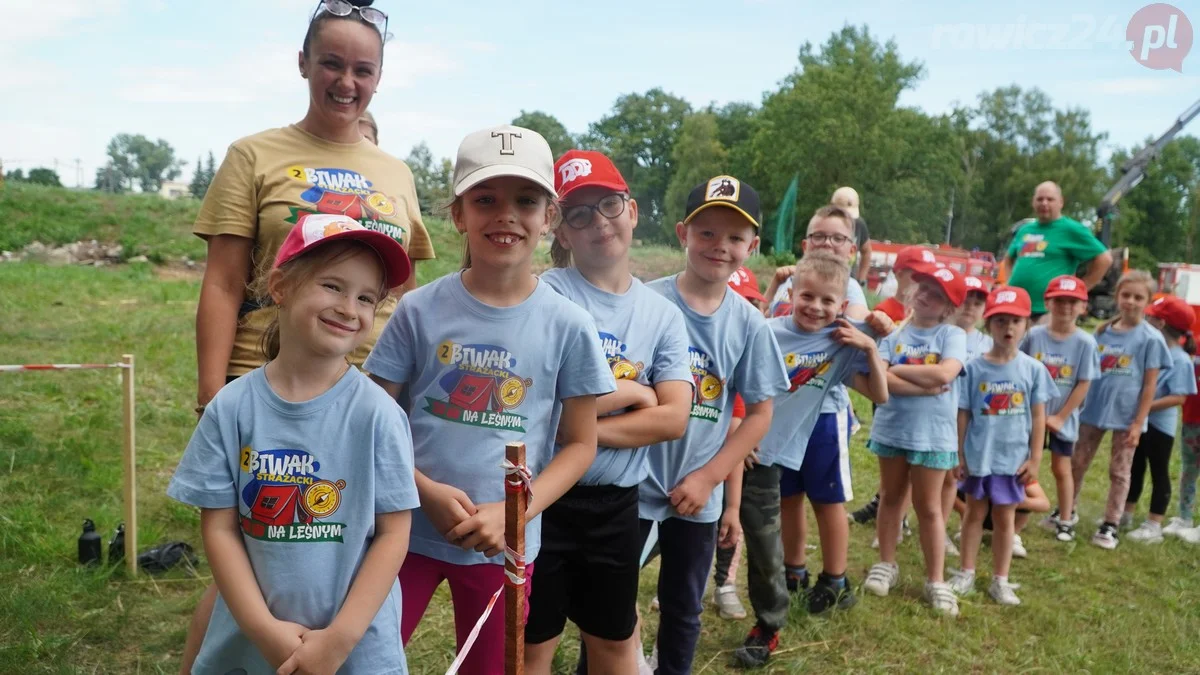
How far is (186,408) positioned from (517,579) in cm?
647

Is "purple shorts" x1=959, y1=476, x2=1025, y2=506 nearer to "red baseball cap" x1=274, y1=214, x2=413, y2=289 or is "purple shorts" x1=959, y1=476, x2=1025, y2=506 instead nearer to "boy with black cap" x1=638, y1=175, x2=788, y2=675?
"boy with black cap" x1=638, y1=175, x2=788, y2=675

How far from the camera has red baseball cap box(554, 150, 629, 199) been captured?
8.21 ft

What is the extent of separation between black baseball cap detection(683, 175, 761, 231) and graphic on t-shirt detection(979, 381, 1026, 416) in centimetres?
244

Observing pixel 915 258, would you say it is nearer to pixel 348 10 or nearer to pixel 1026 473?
pixel 1026 473

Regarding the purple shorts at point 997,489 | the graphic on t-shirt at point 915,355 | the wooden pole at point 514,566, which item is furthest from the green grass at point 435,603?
the wooden pole at point 514,566

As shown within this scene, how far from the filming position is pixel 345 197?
2393mm

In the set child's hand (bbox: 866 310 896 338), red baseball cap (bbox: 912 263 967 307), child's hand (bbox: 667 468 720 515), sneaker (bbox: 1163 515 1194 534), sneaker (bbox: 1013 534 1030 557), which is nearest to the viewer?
child's hand (bbox: 667 468 720 515)

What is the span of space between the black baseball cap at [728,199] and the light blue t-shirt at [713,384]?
0.31m

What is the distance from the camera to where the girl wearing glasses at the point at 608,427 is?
237cm

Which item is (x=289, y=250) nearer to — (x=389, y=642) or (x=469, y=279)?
(x=469, y=279)

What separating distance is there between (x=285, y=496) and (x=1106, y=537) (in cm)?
586

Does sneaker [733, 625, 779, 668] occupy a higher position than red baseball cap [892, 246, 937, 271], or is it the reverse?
red baseball cap [892, 246, 937, 271]

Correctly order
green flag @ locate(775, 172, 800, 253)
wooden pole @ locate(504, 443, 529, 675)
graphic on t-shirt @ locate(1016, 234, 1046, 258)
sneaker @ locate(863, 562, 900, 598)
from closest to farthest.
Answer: wooden pole @ locate(504, 443, 529, 675) → sneaker @ locate(863, 562, 900, 598) → graphic on t-shirt @ locate(1016, 234, 1046, 258) → green flag @ locate(775, 172, 800, 253)

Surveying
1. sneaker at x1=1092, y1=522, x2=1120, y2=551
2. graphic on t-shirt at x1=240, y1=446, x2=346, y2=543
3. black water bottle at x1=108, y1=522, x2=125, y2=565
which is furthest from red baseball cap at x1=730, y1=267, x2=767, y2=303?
sneaker at x1=1092, y1=522, x2=1120, y2=551
